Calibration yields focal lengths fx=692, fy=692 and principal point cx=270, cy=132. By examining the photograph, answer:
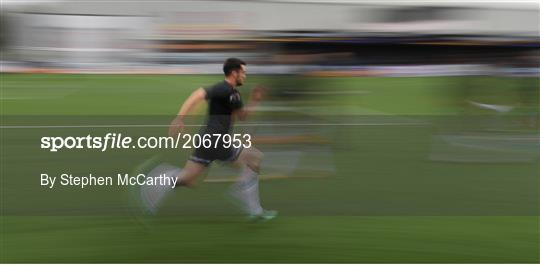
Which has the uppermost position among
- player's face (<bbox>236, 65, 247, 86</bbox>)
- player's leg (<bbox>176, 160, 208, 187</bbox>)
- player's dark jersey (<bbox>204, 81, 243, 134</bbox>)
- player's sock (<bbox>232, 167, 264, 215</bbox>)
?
player's face (<bbox>236, 65, 247, 86</bbox>)

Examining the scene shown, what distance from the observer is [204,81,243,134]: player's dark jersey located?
4.89 meters

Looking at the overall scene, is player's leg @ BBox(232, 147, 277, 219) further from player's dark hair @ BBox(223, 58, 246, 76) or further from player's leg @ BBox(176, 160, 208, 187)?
player's dark hair @ BBox(223, 58, 246, 76)

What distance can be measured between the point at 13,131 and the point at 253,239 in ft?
22.3

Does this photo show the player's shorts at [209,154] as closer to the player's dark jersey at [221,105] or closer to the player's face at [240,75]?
the player's dark jersey at [221,105]

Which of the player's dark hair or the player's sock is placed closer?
the player's dark hair

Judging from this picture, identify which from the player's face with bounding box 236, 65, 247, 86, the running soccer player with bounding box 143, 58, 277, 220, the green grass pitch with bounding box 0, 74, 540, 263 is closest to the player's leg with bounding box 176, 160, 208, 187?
the running soccer player with bounding box 143, 58, 277, 220

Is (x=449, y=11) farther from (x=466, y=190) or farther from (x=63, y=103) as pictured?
(x=466, y=190)

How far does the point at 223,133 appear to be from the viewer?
5000mm

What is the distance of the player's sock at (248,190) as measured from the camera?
16.9 ft

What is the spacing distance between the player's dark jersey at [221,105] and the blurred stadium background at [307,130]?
0.80 meters

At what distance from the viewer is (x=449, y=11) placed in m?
21.3

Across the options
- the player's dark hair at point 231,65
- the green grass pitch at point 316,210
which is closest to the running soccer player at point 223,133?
the player's dark hair at point 231,65

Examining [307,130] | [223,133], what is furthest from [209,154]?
[307,130]

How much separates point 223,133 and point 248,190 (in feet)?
1.60
